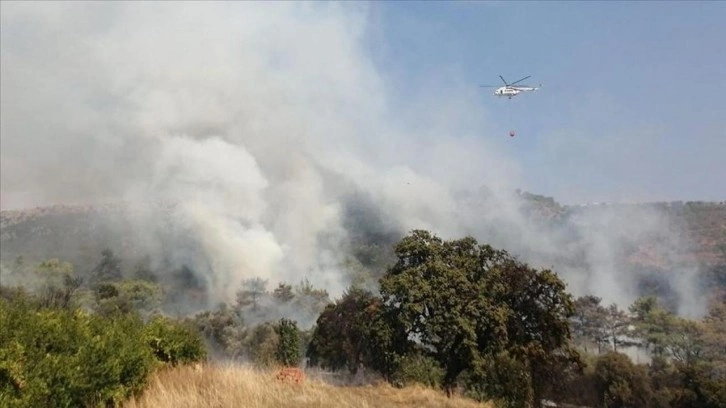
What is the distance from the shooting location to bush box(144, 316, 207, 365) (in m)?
11.3

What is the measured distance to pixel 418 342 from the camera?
3438 cm

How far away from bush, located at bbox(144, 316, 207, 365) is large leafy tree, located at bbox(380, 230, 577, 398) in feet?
67.8

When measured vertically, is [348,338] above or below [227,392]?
above

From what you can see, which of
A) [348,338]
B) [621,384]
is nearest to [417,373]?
[348,338]

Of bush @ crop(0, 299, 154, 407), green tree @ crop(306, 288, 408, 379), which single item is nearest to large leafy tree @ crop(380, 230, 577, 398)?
green tree @ crop(306, 288, 408, 379)

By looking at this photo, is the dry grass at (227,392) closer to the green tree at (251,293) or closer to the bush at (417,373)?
the bush at (417,373)

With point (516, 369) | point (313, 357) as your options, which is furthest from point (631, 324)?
point (516, 369)

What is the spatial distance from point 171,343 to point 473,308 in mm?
23046

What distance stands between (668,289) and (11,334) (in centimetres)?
19536

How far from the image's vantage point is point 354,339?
5062 centimetres

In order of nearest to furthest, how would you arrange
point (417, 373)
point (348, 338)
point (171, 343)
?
point (171, 343)
point (417, 373)
point (348, 338)

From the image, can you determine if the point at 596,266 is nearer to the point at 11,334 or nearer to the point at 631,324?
the point at 631,324

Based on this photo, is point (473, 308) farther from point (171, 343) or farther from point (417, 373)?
point (171, 343)

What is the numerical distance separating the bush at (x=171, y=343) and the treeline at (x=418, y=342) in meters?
0.03
